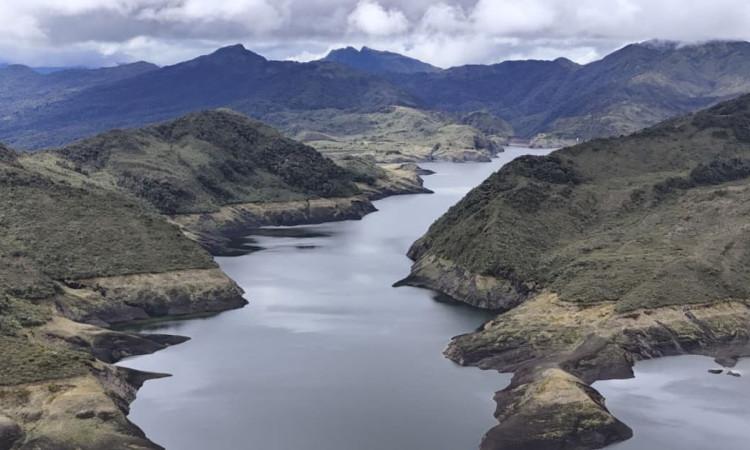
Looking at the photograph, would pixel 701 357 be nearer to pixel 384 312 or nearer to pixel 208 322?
pixel 384 312

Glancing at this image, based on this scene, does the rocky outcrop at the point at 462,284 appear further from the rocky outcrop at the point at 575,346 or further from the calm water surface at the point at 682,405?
the calm water surface at the point at 682,405

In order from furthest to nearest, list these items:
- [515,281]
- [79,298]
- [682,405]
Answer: [515,281] → [79,298] → [682,405]

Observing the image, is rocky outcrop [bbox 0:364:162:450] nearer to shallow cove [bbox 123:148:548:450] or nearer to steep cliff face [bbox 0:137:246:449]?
steep cliff face [bbox 0:137:246:449]

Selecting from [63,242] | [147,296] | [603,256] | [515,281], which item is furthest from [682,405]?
[63,242]

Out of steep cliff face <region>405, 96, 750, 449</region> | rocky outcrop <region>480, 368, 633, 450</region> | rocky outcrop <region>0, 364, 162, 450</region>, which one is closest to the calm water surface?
rocky outcrop <region>480, 368, 633, 450</region>

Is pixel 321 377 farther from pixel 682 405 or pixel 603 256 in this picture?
pixel 603 256

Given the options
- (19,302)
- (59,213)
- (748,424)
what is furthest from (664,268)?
(59,213)
